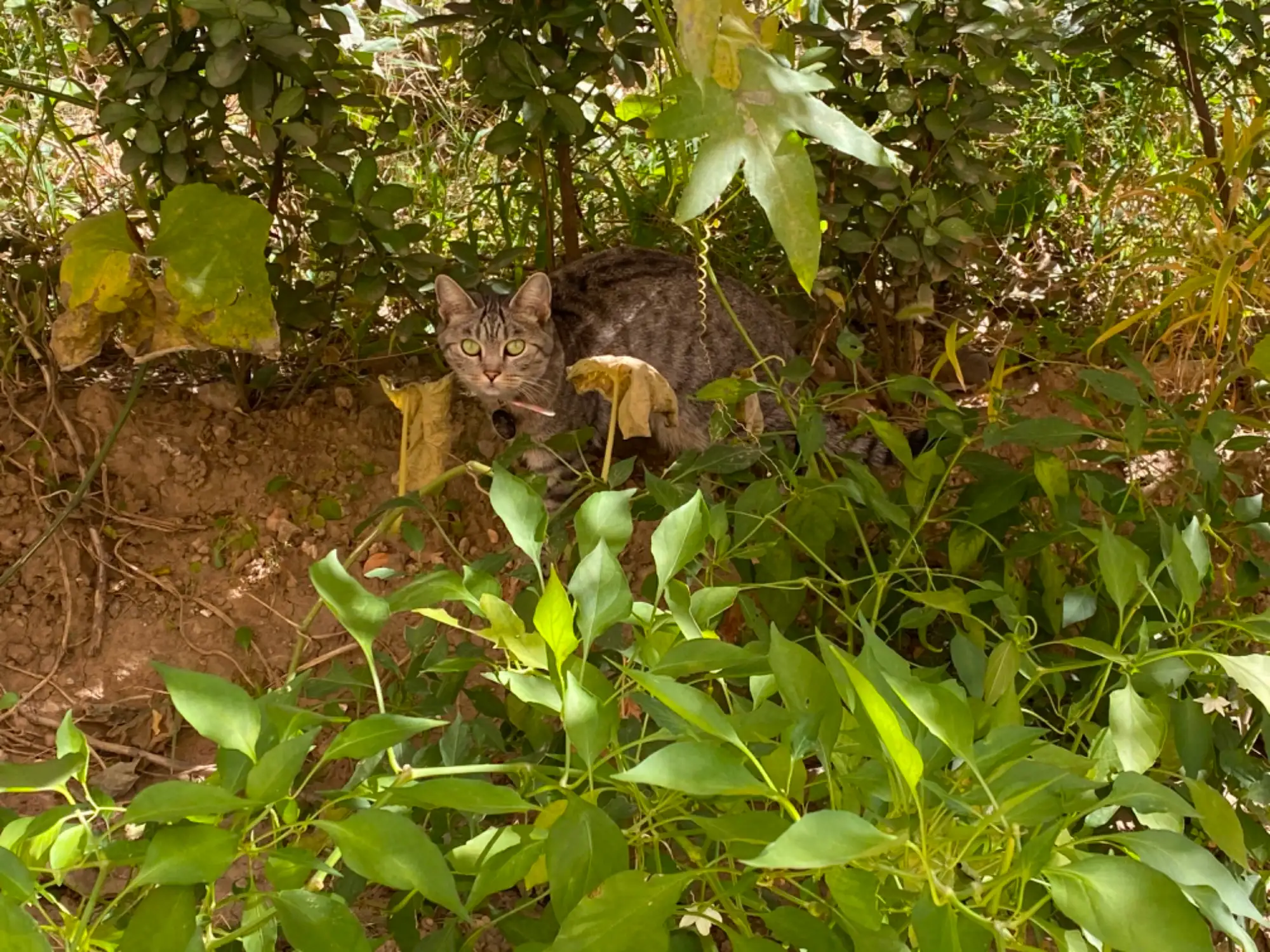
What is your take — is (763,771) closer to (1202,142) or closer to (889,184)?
(889,184)

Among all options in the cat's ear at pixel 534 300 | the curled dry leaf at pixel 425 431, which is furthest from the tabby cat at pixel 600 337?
the curled dry leaf at pixel 425 431

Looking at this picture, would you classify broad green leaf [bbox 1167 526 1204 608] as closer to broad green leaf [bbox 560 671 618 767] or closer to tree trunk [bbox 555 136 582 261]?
broad green leaf [bbox 560 671 618 767]

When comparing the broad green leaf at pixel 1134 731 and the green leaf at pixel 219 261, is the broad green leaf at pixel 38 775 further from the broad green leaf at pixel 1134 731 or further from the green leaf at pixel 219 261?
the green leaf at pixel 219 261

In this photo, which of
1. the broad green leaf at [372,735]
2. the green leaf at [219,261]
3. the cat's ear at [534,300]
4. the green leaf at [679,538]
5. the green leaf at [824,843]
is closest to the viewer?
the green leaf at [824,843]

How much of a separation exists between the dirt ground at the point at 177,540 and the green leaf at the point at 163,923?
1216 mm

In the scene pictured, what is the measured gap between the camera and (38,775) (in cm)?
82

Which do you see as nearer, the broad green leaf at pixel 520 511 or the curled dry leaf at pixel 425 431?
the broad green leaf at pixel 520 511

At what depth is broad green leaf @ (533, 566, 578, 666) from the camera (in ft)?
2.83

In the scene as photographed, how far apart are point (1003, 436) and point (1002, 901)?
0.71 meters

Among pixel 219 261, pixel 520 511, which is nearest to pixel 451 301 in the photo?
pixel 219 261

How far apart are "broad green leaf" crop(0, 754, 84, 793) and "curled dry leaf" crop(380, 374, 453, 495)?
97cm

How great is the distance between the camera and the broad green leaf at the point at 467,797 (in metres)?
0.76

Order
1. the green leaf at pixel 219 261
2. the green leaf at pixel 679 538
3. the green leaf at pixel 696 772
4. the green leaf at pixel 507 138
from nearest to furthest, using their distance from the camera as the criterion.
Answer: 1. the green leaf at pixel 696 772
2. the green leaf at pixel 679 538
3. the green leaf at pixel 219 261
4. the green leaf at pixel 507 138

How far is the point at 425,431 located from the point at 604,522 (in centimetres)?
93
